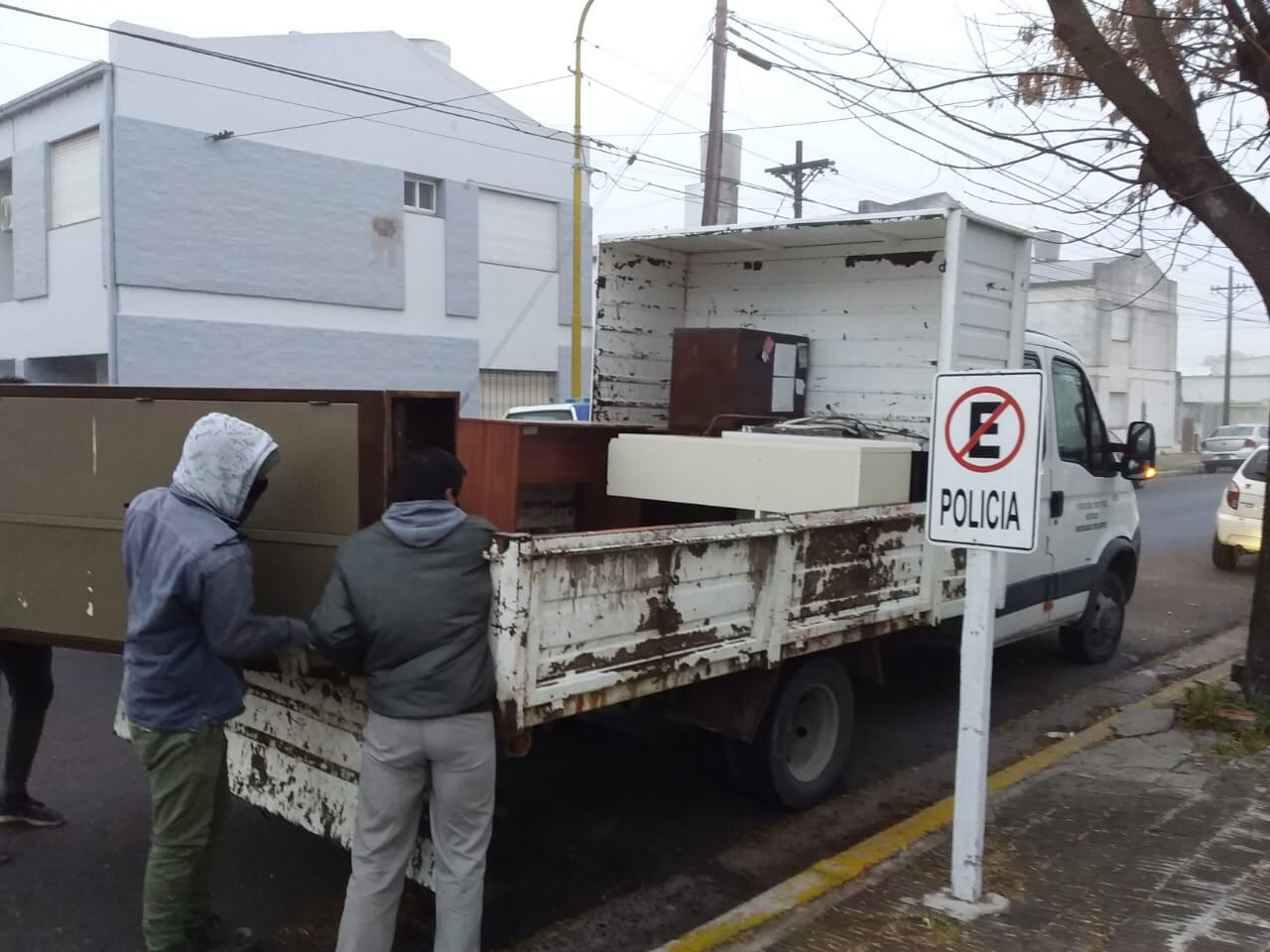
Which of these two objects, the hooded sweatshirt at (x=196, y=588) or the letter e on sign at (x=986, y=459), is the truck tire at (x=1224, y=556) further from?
the hooded sweatshirt at (x=196, y=588)

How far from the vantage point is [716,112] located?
1805cm

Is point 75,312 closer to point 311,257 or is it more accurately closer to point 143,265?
point 143,265

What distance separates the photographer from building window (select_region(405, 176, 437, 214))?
20.8 meters

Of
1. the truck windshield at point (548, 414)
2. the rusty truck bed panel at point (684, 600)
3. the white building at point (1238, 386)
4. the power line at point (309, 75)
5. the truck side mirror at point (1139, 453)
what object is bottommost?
the rusty truck bed panel at point (684, 600)

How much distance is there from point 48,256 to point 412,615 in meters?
18.8

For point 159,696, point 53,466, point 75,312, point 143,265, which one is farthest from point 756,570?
point 75,312

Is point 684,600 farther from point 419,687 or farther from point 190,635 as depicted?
point 190,635

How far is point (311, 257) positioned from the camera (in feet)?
62.8

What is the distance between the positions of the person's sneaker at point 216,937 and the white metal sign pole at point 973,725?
8.13 ft

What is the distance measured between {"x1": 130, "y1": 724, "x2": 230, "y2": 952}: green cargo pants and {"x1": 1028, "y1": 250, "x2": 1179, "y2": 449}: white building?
128 feet

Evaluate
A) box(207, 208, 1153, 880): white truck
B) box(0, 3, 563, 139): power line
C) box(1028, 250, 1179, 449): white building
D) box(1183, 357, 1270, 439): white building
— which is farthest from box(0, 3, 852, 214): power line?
box(1183, 357, 1270, 439): white building

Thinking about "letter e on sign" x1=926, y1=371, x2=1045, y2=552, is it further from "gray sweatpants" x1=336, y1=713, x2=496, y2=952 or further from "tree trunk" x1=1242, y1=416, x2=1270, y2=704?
"tree trunk" x1=1242, y1=416, x2=1270, y2=704

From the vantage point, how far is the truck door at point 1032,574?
6.36m

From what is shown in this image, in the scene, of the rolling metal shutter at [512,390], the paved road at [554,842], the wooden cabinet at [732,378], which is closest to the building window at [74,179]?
the rolling metal shutter at [512,390]
